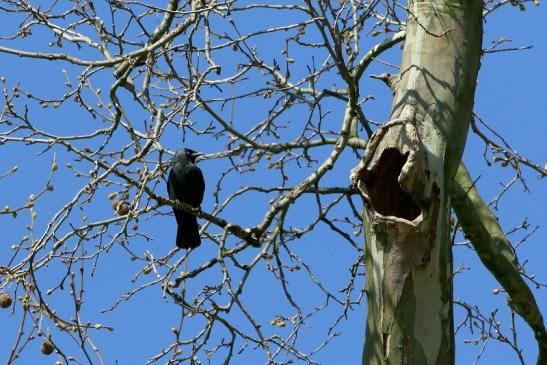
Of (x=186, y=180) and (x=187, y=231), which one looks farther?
(x=186, y=180)

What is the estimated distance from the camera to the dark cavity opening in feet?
13.3

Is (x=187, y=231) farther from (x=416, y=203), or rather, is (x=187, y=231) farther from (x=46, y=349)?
(x=416, y=203)

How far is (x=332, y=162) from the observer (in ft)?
16.9

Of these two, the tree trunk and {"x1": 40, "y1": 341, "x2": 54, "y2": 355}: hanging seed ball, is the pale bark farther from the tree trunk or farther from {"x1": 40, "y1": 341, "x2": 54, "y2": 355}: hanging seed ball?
{"x1": 40, "y1": 341, "x2": 54, "y2": 355}: hanging seed ball

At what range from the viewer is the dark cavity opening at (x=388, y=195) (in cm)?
405

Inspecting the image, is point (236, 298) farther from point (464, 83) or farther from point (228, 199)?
point (464, 83)

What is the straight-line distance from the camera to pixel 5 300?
181 inches

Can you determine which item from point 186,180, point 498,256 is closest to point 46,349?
point 498,256

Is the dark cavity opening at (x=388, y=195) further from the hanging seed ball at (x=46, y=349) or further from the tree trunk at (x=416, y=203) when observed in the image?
the hanging seed ball at (x=46, y=349)

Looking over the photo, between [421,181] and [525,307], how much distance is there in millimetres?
1947

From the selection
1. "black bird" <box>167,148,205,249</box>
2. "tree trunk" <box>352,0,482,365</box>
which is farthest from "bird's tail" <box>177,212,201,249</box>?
"tree trunk" <box>352,0,482,365</box>

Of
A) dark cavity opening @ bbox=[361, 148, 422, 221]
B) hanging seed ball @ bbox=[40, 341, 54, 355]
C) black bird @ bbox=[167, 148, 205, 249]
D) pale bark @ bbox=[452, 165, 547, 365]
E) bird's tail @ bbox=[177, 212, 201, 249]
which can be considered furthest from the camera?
black bird @ bbox=[167, 148, 205, 249]

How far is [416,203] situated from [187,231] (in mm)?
4289

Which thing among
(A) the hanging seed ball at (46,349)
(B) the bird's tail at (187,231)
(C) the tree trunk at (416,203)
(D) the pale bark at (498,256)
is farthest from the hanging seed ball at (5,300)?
(B) the bird's tail at (187,231)
